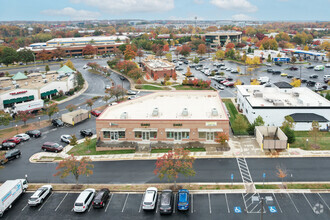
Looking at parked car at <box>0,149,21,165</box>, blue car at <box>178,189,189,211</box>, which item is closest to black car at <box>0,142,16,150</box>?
parked car at <box>0,149,21,165</box>

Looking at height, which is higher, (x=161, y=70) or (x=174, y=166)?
(x=161, y=70)

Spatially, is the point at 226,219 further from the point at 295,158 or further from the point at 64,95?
the point at 64,95

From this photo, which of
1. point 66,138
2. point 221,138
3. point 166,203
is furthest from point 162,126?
point 166,203

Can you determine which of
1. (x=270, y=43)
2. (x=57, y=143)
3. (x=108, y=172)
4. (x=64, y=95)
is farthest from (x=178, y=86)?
(x=270, y=43)

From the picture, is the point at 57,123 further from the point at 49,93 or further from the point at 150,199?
the point at 150,199

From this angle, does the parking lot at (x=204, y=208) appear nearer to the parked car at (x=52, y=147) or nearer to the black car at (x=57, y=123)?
the parked car at (x=52, y=147)
